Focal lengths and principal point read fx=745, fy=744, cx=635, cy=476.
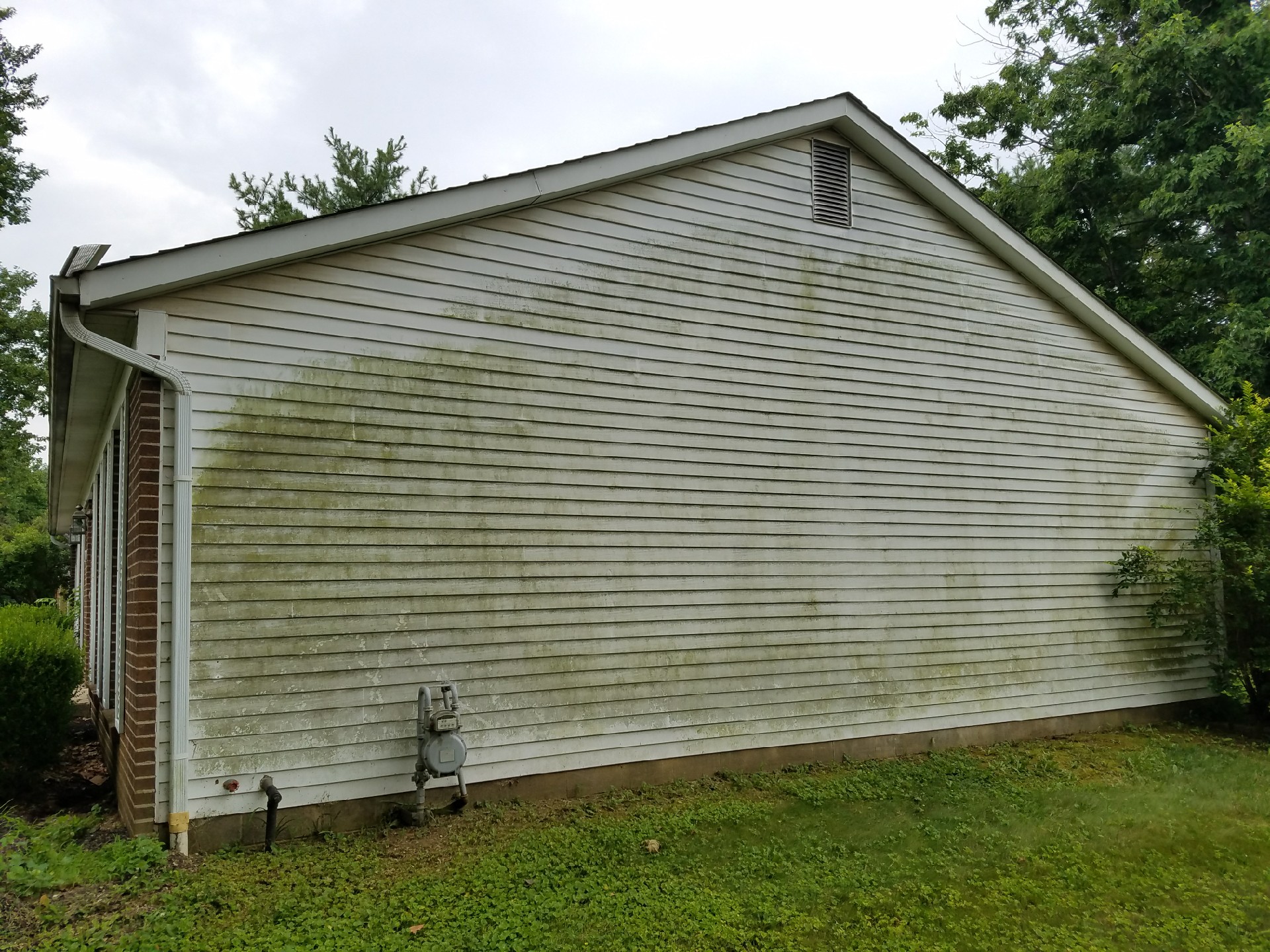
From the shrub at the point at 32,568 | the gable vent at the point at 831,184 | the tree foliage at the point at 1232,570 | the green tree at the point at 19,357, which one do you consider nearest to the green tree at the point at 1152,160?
the tree foliage at the point at 1232,570

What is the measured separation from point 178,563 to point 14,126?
2416 cm

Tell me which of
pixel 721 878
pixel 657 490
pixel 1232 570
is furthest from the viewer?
pixel 1232 570

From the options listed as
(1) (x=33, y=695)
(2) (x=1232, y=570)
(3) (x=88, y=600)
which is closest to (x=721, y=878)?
(1) (x=33, y=695)

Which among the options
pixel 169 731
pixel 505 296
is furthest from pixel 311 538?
pixel 505 296

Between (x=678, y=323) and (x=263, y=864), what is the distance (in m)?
A: 5.12

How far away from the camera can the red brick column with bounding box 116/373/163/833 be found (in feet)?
15.2

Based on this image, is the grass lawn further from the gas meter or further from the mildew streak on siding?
the mildew streak on siding

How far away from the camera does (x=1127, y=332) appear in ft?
29.5

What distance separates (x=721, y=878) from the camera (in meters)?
4.73

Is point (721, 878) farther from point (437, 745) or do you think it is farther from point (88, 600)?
point (88, 600)

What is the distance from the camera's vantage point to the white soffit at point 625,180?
4.87 m

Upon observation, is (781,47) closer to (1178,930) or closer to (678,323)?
(678,323)

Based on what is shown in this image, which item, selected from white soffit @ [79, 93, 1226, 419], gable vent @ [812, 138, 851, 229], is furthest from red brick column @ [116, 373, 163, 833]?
gable vent @ [812, 138, 851, 229]

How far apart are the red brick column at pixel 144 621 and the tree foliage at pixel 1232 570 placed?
31.4ft
